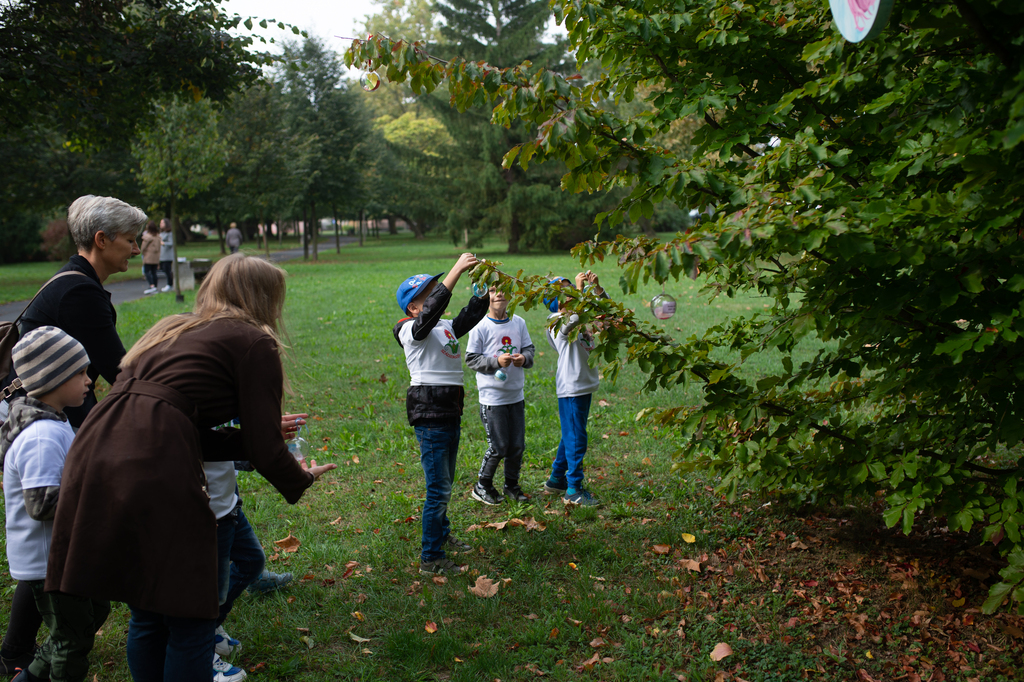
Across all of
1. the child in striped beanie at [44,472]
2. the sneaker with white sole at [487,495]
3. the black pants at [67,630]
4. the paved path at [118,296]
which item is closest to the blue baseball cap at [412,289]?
the sneaker with white sole at [487,495]

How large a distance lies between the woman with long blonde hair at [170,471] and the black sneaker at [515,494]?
2754 mm

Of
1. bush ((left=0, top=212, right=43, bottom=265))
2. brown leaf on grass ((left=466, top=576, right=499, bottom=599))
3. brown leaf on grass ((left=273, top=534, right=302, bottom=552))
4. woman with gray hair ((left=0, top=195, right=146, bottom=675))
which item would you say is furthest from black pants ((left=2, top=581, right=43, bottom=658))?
bush ((left=0, top=212, right=43, bottom=265))

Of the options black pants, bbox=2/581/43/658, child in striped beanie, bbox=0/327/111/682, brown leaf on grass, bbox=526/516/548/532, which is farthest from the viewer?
brown leaf on grass, bbox=526/516/548/532

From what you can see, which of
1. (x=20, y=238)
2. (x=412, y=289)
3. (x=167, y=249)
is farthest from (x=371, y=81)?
(x=20, y=238)

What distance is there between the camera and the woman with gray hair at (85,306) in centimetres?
324

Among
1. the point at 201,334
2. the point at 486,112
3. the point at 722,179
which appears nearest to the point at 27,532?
the point at 201,334

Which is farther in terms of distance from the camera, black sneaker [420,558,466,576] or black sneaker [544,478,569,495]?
black sneaker [544,478,569,495]

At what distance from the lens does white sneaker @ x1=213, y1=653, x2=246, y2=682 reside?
3.29 meters

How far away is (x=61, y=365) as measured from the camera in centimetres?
285

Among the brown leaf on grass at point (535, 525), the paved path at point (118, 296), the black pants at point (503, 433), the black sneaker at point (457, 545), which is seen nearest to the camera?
the black sneaker at point (457, 545)

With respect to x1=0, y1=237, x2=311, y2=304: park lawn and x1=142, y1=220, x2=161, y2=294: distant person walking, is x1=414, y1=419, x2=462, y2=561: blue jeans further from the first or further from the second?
x1=142, y1=220, x2=161, y2=294: distant person walking

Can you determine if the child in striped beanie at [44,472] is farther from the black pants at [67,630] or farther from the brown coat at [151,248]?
the brown coat at [151,248]

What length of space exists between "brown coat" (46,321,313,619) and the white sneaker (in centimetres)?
111

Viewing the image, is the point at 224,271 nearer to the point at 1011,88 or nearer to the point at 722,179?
the point at 722,179
